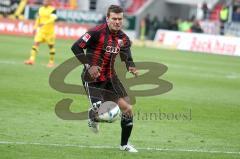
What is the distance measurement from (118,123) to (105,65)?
3410 mm

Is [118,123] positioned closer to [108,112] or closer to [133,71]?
[133,71]

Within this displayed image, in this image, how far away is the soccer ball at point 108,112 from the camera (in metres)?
10.7

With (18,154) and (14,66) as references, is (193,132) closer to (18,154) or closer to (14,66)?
(18,154)

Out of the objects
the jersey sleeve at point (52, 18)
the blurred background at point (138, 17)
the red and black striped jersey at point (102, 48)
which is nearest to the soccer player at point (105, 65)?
the red and black striped jersey at point (102, 48)

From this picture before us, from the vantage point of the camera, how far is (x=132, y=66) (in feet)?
36.6

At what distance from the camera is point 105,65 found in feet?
36.2

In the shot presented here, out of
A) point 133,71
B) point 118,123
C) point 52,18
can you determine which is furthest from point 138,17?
point 133,71

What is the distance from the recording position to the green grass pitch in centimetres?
1086

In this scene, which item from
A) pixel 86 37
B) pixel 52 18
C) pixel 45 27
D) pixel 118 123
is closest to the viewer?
pixel 86 37

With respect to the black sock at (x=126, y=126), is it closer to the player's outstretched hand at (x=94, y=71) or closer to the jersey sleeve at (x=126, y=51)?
the player's outstretched hand at (x=94, y=71)

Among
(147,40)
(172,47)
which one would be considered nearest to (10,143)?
(172,47)

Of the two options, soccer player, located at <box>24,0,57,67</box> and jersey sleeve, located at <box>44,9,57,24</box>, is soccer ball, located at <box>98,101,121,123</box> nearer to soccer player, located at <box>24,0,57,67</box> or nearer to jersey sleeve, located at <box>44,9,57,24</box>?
soccer player, located at <box>24,0,57,67</box>

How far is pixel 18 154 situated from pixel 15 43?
89.8 ft

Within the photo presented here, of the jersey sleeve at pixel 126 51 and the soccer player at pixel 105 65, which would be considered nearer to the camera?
the soccer player at pixel 105 65
